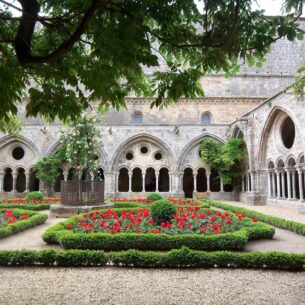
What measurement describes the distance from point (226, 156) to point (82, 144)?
939 cm

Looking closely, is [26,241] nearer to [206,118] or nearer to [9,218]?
[9,218]

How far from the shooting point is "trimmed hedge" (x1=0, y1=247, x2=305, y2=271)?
5.52 meters

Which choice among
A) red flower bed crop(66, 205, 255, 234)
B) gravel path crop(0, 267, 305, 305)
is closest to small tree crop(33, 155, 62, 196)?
red flower bed crop(66, 205, 255, 234)

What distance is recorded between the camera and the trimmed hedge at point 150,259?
5.52 meters

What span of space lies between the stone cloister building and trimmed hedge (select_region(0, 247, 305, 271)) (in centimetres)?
726

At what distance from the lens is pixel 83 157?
12.4 m

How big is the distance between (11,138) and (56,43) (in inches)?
716

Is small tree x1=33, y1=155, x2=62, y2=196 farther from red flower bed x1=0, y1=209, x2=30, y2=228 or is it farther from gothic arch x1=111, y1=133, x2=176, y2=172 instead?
red flower bed x1=0, y1=209, x2=30, y2=228

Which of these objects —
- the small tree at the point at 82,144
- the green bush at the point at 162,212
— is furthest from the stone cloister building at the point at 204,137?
the small tree at the point at 82,144

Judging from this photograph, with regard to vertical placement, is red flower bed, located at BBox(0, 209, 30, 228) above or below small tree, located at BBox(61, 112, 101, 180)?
below

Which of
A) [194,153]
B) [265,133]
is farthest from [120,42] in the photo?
[194,153]

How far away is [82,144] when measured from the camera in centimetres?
1216

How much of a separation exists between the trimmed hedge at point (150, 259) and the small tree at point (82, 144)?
6.79 meters

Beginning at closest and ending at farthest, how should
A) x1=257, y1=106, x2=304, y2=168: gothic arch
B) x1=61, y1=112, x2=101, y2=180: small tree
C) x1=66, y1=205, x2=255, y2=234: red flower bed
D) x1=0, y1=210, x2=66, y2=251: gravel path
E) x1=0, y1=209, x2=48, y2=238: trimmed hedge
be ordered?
x1=0, y1=210, x2=66, y2=251: gravel path → x1=66, y1=205, x2=255, y2=234: red flower bed → x1=0, y1=209, x2=48, y2=238: trimmed hedge → x1=61, y1=112, x2=101, y2=180: small tree → x1=257, y1=106, x2=304, y2=168: gothic arch
